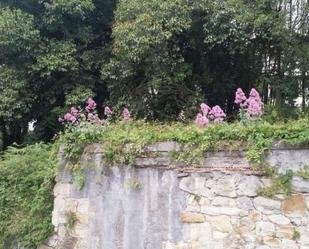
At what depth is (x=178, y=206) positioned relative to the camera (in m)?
5.85

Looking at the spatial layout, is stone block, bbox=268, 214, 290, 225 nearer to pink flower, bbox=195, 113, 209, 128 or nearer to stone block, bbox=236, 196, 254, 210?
stone block, bbox=236, 196, 254, 210

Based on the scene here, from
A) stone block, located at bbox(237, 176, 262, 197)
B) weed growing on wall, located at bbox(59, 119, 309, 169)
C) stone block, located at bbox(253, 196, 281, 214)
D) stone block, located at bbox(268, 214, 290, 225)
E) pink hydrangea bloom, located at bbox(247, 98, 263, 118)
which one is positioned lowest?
stone block, located at bbox(268, 214, 290, 225)

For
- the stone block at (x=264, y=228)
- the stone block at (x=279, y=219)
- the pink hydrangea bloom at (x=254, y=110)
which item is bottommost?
the stone block at (x=264, y=228)

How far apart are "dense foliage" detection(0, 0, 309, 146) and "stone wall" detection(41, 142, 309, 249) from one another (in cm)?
599

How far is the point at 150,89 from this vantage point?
12.8 meters

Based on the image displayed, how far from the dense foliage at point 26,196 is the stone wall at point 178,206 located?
1.20ft

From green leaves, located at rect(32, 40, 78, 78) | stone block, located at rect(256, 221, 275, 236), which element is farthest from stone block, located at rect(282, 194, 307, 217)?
green leaves, located at rect(32, 40, 78, 78)

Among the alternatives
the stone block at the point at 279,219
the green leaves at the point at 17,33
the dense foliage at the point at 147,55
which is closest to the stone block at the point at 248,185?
the stone block at the point at 279,219

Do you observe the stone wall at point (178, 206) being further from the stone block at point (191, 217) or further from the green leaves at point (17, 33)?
the green leaves at point (17, 33)

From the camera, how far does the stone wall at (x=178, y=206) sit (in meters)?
5.28

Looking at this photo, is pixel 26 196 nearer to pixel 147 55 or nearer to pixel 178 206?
pixel 178 206

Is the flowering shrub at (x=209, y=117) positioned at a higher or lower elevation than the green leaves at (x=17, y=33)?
lower

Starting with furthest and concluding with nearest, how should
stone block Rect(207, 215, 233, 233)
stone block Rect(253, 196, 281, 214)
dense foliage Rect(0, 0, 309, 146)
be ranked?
dense foliage Rect(0, 0, 309, 146) < stone block Rect(207, 215, 233, 233) < stone block Rect(253, 196, 281, 214)

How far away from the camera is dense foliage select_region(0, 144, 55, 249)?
7223 mm
